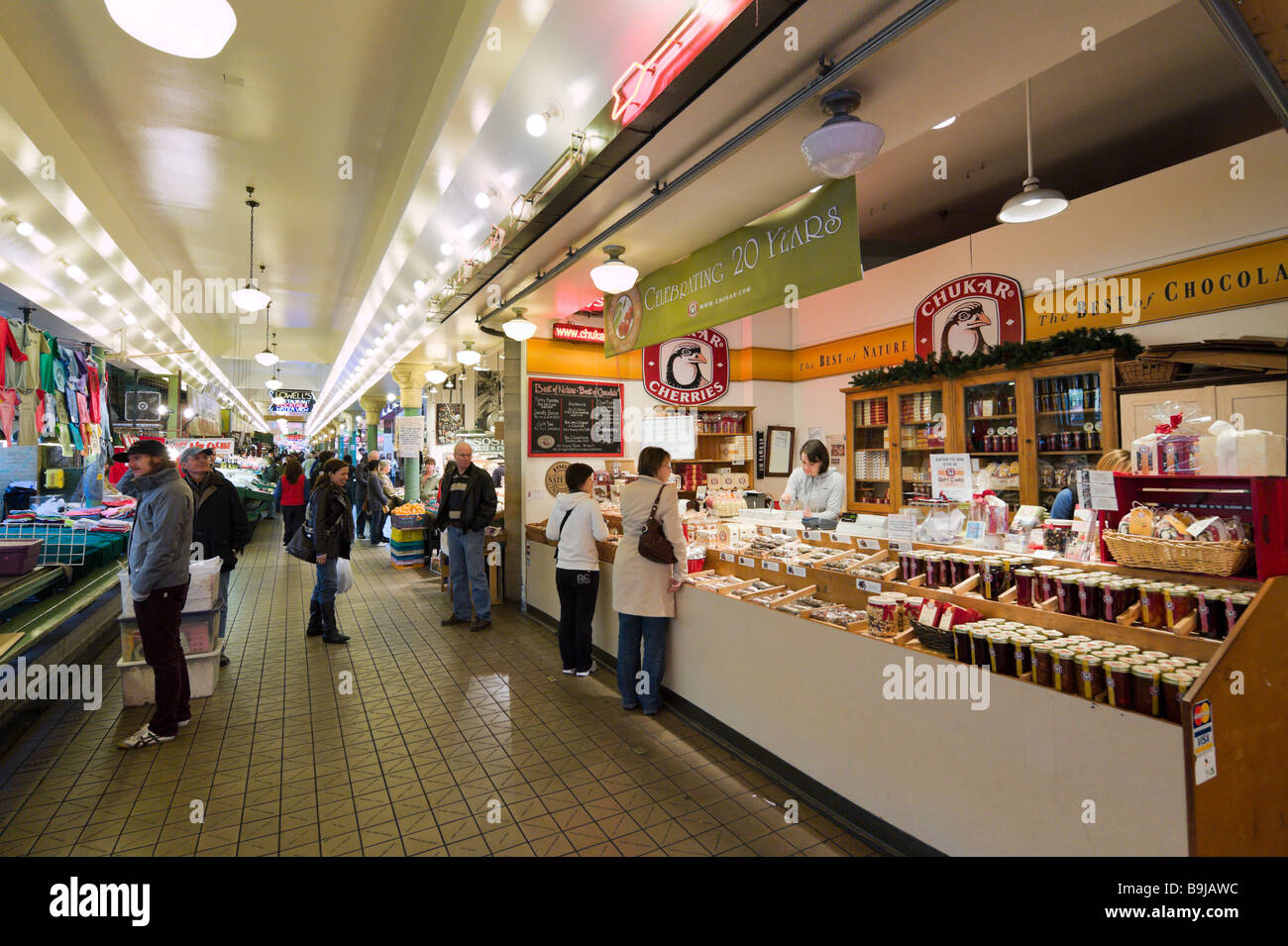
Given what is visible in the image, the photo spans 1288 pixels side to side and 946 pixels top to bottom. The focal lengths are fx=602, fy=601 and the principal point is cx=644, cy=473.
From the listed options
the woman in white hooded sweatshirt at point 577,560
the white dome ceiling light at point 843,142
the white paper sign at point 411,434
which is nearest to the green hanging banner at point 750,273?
the white dome ceiling light at point 843,142

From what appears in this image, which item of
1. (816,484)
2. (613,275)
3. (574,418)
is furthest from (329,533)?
(816,484)

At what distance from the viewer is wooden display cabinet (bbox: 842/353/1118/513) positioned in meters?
5.44

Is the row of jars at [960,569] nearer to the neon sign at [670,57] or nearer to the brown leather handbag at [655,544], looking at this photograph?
the brown leather handbag at [655,544]

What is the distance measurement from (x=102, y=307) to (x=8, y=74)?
369 centimetres

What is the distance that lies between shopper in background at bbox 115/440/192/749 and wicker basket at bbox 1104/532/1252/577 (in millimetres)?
5244

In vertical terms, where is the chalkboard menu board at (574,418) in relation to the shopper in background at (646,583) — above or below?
above

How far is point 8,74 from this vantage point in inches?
163

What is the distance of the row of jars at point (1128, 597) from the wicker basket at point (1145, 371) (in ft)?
10.2

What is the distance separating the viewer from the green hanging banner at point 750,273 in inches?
139

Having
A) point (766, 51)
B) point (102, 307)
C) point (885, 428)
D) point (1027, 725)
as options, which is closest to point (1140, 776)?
point (1027, 725)

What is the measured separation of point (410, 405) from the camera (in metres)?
13.2

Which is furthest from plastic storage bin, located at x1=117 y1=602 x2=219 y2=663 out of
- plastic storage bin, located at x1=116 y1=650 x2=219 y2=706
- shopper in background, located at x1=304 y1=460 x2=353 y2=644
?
Answer: shopper in background, located at x1=304 y1=460 x2=353 y2=644

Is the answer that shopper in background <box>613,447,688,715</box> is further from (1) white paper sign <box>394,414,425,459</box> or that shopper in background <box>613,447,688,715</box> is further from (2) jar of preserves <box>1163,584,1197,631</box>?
(1) white paper sign <box>394,414,425,459</box>

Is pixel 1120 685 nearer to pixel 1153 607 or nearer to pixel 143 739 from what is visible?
pixel 1153 607
